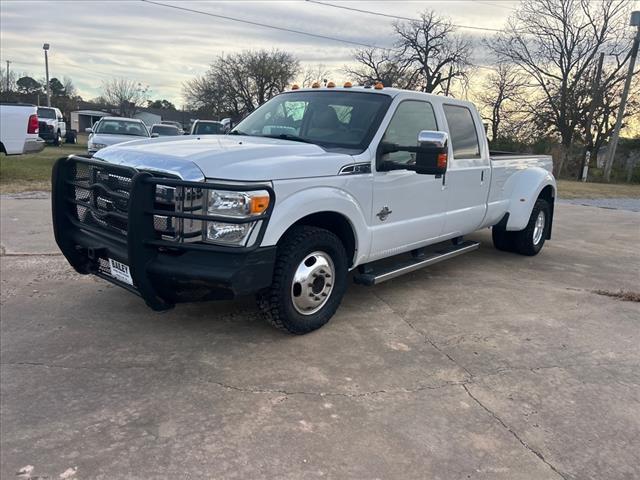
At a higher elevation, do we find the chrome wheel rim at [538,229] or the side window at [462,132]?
the side window at [462,132]

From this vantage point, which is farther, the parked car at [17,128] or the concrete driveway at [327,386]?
the parked car at [17,128]

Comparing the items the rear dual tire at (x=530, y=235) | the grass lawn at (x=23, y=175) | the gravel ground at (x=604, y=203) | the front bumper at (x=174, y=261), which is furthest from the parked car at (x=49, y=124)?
the front bumper at (x=174, y=261)

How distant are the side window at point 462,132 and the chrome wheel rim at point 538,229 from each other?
200 centimetres

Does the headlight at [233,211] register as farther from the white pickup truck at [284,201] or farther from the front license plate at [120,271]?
the front license plate at [120,271]

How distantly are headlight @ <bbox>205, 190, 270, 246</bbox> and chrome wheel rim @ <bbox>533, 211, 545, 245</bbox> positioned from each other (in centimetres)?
515

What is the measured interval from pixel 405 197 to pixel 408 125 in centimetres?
68

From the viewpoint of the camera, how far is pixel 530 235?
291 inches

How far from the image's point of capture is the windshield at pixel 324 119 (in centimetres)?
467

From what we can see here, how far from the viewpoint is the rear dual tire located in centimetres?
735

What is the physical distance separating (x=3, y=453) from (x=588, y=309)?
4960mm

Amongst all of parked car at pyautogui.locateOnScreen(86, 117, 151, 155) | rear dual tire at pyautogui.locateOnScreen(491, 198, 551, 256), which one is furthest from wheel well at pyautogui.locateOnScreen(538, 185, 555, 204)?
parked car at pyautogui.locateOnScreen(86, 117, 151, 155)

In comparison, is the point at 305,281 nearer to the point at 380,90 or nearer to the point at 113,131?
the point at 380,90

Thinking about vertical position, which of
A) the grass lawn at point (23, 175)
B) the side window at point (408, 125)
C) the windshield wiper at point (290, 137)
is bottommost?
the grass lawn at point (23, 175)

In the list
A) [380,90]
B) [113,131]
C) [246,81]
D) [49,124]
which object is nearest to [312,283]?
[380,90]
